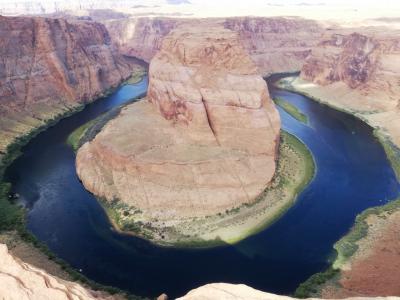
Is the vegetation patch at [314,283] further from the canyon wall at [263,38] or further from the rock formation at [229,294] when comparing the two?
the canyon wall at [263,38]

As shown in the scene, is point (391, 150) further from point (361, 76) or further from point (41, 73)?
point (41, 73)

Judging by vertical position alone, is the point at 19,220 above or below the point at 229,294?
below

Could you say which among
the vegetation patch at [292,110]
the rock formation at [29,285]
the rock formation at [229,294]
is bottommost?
the vegetation patch at [292,110]

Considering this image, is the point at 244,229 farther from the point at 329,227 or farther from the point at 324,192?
the point at 324,192

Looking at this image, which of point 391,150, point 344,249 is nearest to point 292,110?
point 391,150

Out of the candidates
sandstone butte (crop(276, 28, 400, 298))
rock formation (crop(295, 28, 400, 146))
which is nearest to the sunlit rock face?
sandstone butte (crop(276, 28, 400, 298))

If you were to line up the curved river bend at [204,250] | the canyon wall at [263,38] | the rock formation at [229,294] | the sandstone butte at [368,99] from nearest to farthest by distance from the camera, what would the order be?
the rock formation at [229,294] → the sandstone butte at [368,99] → the curved river bend at [204,250] → the canyon wall at [263,38]

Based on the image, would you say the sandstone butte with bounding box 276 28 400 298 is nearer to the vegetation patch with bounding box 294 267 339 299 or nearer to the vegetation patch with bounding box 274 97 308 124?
the vegetation patch with bounding box 294 267 339 299

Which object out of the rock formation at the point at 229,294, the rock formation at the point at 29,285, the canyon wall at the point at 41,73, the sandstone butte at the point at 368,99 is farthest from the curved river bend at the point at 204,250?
the rock formation at the point at 29,285
